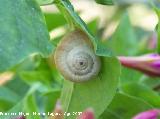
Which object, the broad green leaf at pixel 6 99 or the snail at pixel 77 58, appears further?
the broad green leaf at pixel 6 99

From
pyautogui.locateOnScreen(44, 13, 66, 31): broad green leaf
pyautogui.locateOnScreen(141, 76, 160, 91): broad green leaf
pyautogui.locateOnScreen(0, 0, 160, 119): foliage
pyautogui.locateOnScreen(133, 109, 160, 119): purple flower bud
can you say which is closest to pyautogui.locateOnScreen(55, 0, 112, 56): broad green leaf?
pyautogui.locateOnScreen(0, 0, 160, 119): foliage

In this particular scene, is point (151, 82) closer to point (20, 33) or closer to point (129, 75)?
point (129, 75)

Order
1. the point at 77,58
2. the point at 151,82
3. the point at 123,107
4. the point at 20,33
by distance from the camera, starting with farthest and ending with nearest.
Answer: the point at 151,82
the point at 123,107
the point at 77,58
the point at 20,33

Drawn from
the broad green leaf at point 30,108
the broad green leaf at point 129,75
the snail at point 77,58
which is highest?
the snail at point 77,58

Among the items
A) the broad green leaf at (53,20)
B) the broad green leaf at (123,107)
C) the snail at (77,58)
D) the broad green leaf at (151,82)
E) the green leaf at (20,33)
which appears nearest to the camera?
the green leaf at (20,33)

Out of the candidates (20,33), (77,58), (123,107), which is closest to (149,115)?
(123,107)

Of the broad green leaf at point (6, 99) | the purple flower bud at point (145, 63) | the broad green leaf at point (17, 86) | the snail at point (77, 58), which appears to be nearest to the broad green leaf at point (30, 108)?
the snail at point (77, 58)

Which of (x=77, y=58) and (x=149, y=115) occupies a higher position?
(x=77, y=58)

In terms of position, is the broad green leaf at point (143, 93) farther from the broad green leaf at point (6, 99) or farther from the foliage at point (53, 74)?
the broad green leaf at point (6, 99)

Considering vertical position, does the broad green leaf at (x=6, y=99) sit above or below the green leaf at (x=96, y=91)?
below
